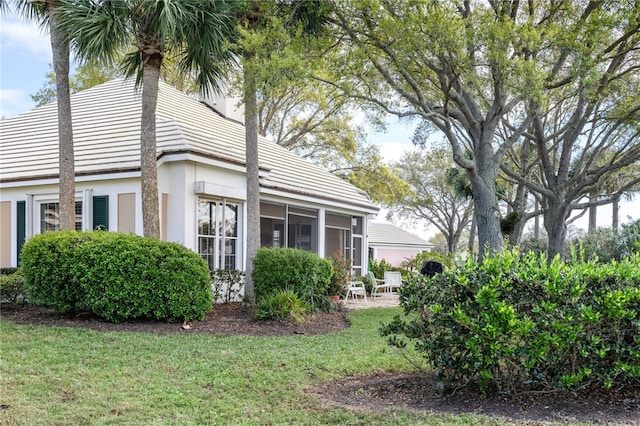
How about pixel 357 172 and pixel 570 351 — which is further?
pixel 357 172

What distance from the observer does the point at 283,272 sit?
1136cm

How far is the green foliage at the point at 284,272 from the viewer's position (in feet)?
37.3

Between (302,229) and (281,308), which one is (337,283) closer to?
(281,308)

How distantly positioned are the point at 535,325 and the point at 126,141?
11183 mm

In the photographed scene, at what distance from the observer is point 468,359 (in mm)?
5156

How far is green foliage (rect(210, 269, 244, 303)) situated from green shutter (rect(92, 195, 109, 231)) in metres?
2.76

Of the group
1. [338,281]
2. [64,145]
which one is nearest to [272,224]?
[338,281]

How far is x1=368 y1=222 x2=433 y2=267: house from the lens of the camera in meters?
41.1

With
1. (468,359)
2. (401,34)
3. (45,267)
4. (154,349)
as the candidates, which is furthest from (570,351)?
(45,267)

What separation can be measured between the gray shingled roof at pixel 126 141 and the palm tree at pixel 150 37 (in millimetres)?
1574

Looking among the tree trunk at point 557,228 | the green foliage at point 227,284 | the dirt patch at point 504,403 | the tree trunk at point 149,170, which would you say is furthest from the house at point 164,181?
the dirt patch at point 504,403

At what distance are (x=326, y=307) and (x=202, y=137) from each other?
5.33m

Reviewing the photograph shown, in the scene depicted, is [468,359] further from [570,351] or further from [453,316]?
[570,351]

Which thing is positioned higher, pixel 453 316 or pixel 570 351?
pixel 453 316
